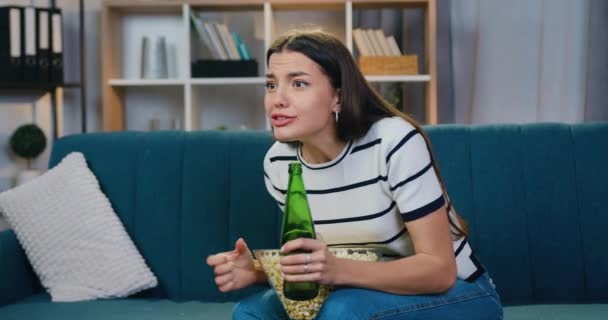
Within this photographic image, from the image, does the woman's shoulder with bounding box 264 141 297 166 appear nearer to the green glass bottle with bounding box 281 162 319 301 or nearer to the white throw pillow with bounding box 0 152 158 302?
the green glass bottle with bounding box 281 162 319 301

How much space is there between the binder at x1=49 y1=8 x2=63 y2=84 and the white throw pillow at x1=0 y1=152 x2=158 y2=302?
1.73m

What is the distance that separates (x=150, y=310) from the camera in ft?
5.85

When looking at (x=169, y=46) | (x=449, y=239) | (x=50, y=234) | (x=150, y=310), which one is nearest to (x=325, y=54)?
(x=449, y=239)

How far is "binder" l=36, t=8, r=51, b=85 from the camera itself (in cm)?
351

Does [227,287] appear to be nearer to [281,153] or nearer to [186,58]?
[281,153]

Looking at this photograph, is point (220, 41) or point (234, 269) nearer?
point (234, 269)

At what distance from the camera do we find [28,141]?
12.0 feet

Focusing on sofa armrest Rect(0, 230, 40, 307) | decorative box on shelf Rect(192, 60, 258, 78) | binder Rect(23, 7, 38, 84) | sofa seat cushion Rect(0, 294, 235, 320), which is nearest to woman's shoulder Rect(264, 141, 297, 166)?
sofa seat cushion Rect(0, 294, 235, 320)

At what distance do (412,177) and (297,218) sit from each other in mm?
241

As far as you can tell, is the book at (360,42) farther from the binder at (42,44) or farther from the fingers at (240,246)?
the fingers at (240,246)

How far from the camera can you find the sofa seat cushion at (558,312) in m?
1.68

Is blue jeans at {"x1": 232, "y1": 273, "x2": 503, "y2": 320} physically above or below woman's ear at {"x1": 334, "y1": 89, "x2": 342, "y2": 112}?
below

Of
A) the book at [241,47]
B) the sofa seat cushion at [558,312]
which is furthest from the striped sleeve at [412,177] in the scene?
the book at [241,47]

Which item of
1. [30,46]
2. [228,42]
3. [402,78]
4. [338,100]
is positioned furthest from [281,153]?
[30,46]
